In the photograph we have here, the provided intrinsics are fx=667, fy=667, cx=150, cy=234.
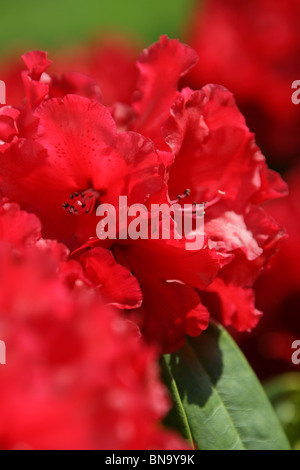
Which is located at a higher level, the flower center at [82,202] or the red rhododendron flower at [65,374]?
the red rhododendron flower at [65,374]

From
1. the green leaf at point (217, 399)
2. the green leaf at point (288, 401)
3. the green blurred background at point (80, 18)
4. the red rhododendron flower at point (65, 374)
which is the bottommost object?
the green blurred background at point (80, 18)

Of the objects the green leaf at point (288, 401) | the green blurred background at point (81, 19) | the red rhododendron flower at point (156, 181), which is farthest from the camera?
the green blurred background at point (81, 19)

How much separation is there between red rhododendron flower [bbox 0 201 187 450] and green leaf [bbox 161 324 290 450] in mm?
288

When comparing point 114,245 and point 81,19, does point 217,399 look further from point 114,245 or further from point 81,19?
point 81,19

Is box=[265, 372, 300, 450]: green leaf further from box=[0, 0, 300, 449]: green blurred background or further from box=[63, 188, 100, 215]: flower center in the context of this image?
box=[0, 0, 300, 449]: green blurred background

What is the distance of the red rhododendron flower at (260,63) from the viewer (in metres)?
1.67

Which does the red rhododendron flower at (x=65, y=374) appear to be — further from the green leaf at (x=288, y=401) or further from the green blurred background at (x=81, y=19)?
the green blurred background at (x=81, y=19)

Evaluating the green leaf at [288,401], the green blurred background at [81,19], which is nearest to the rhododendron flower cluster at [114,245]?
the green leaf at [288,401]

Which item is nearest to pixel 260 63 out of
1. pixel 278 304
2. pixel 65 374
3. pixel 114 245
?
pixel 278 304

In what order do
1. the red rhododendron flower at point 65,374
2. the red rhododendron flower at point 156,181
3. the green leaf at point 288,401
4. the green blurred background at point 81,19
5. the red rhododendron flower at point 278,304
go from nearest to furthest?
the red rhododendron flower at point 65,374
the red rhododendron flower at point 156,181
the green leaf at point 288,401
the red rhododendron flower at point 278,304
the green blurred background at point 81,19

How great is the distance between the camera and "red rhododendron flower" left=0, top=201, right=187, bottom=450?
0.47 m

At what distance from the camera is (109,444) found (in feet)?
1.59

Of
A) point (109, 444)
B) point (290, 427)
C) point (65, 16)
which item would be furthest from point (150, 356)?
point (65, 16)

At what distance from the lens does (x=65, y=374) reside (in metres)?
0.48
